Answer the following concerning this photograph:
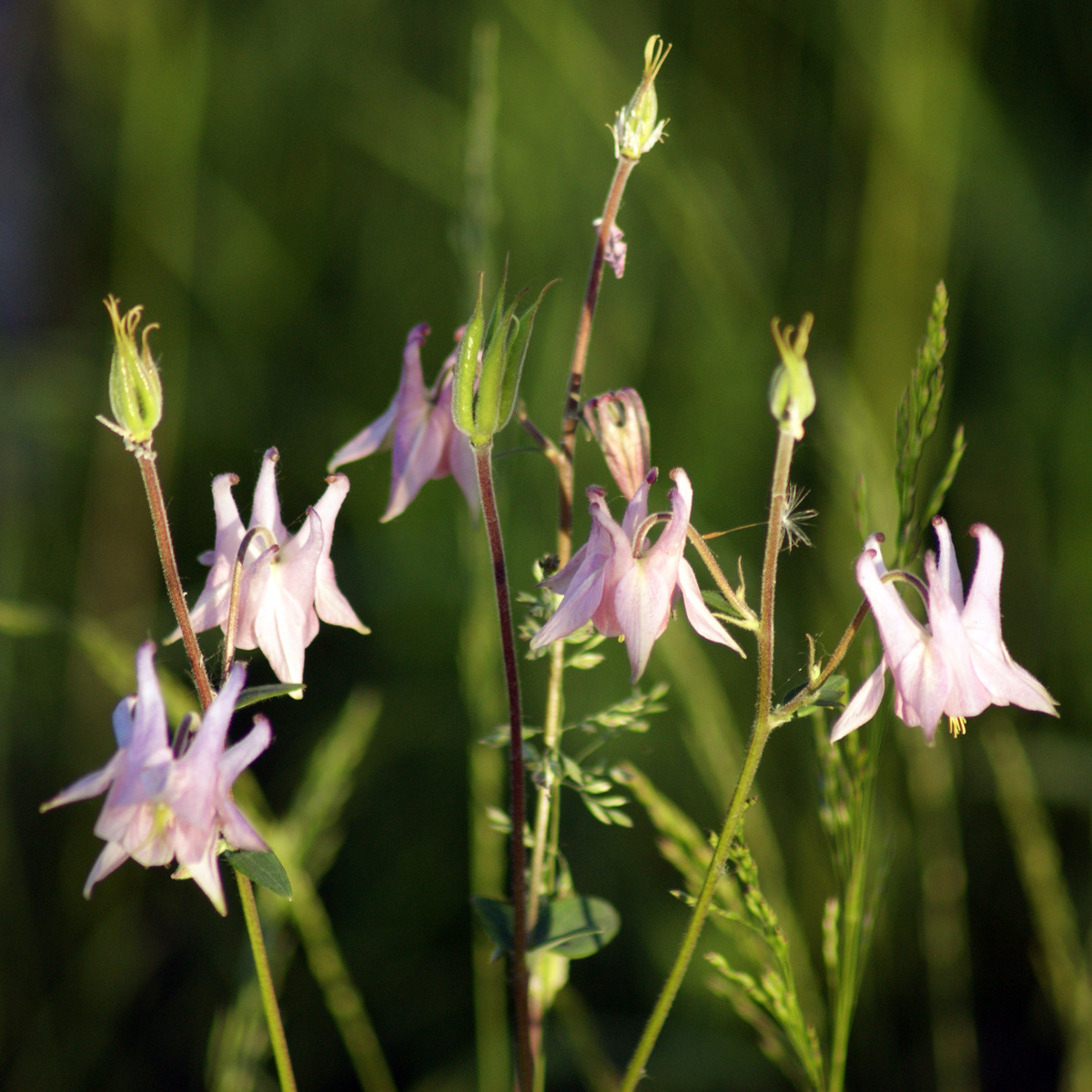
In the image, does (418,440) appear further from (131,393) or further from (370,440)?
(131,393)

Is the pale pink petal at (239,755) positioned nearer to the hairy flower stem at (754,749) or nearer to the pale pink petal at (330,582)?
the pale pink petal at (330,582)

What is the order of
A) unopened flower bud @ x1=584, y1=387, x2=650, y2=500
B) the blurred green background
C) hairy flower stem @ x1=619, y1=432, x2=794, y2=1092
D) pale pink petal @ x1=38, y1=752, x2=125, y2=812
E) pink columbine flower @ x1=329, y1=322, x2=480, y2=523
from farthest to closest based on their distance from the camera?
the blurred green background, pink columbine flower @ x1=329, y1=322, x2=480, y2=523, unopened flower bud @ x1=584, y1=387, x2=650, y2=500, hairy flower stem @ x1=619, y1=432, x2=794, y2=1092, pale pink petal @ x1=38, y1=752, x2=125, y2=812

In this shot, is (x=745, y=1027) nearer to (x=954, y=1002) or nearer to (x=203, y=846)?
(x=954, y=1002)

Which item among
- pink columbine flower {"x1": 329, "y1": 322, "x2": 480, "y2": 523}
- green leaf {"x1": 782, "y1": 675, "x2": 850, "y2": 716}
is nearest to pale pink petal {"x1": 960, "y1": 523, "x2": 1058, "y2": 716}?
green leaf {"x1": 782, "y1": 675, "x2": 850, "y2": 716}

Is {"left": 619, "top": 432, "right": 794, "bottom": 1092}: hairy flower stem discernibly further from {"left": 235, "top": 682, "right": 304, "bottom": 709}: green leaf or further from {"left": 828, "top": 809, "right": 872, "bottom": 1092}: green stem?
{"left": 235, "top": 682, "right": 304, "bottom": 709}: green leaf

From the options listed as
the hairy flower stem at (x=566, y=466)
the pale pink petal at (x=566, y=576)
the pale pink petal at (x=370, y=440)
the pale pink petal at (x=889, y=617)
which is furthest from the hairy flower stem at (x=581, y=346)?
the pale pink petal at (x=889, y=617)

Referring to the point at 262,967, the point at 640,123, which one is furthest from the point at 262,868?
the point at 640,123
